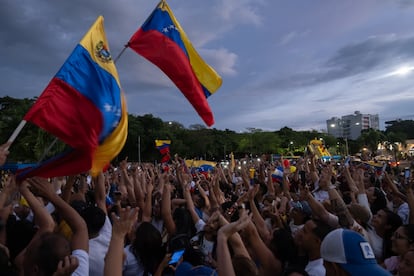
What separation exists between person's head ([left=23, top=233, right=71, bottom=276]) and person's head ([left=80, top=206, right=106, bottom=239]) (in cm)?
136

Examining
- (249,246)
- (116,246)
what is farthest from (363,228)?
(116,246)

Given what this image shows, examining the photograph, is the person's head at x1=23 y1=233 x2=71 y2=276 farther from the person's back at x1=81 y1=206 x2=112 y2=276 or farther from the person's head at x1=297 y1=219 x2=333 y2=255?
the person's head at x1=297 y1=219 x2=333 y2=255

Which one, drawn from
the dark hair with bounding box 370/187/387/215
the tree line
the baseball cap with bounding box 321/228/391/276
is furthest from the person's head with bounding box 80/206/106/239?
the tree line

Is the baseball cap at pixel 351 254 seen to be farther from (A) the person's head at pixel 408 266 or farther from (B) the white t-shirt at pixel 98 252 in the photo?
(B) the white t-shirt at pixel 98 252

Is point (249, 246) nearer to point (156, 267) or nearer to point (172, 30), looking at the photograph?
point (156, 267)

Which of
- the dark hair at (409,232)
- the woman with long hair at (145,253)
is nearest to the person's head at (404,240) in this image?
the dark hair at (409,232)

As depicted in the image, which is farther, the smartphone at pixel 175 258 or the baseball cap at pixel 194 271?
the smartphone at pixel 175 258

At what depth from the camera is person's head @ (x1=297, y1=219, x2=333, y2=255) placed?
3.45 metres

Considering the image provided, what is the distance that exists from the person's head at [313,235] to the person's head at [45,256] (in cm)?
237

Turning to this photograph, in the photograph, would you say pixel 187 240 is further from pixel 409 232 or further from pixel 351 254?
pixel 409 232

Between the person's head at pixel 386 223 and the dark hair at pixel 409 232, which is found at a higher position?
the dark hair at pixel 409 232

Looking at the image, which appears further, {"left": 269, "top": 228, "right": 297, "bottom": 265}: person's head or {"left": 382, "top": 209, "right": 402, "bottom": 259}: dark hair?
{"left": 382, "top": 209, "right": 402, "bottom": 259}: dark hair

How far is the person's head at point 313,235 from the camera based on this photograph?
3448 mm

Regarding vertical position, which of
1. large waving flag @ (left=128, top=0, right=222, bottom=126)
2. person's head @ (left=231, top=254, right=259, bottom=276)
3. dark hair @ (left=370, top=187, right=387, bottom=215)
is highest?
large waving flag @ (left=128, top=0, right=222, bottom=126)
